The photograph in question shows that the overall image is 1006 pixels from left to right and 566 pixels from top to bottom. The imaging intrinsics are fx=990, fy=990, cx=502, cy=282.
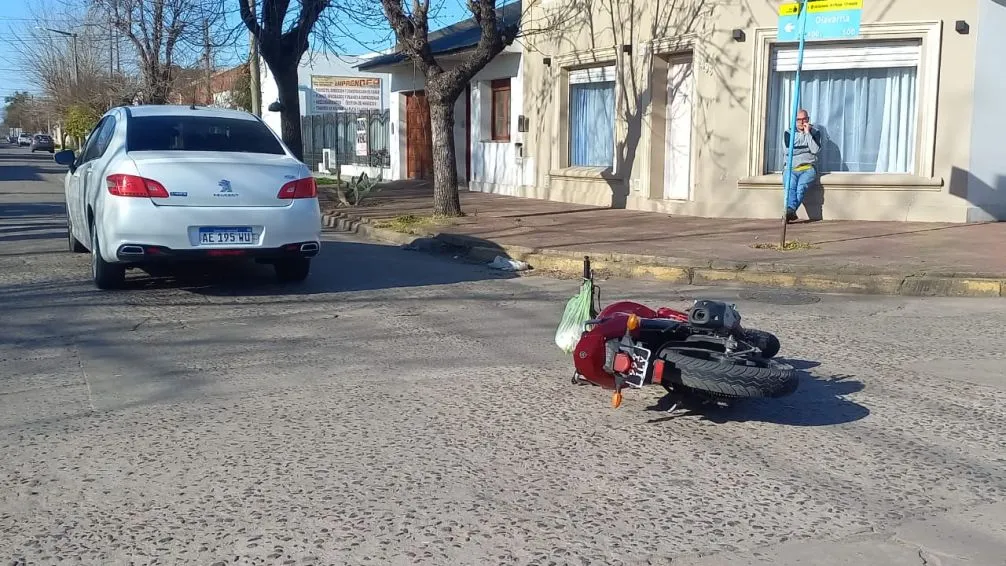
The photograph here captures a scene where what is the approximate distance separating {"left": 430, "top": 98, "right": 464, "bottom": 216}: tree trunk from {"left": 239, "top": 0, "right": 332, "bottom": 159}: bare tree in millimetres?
4584

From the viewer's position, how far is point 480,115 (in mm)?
21562

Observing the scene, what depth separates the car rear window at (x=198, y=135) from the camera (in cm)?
862

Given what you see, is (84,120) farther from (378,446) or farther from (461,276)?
(378,446)

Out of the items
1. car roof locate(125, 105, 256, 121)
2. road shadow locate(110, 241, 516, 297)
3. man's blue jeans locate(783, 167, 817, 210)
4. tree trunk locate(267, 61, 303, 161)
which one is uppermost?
tree trunk locate(267, 61, 303, 161)

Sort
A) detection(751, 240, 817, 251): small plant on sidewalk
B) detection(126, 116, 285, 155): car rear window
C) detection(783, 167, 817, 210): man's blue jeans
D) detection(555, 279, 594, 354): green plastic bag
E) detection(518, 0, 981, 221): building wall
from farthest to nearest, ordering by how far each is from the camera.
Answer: detection(783, 167, 817, 210): man's blue jeans < detection(518, 0, 981, 221): building wall < detection(751, 240, 817, 251): small plant on sidewalk < detection(126, 116, 285, 155): car rear window < detection(555, 279, 594, 354): green plastic bag

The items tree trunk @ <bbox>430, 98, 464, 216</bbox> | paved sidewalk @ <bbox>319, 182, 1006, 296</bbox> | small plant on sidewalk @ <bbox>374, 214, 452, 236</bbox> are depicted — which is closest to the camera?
paved sidewalk @ <bbox>319, 182, 1006, 296</bbox>

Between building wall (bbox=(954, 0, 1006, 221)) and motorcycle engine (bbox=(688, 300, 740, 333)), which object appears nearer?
motorcycle engine (bbox=(688, 300, 740, 333))

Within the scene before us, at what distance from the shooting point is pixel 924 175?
1352 centimetres

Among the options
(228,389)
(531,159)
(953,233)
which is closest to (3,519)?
(228,389)

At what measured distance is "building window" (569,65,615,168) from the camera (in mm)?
17281

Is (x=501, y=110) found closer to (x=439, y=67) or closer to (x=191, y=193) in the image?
(x=439, y=67)

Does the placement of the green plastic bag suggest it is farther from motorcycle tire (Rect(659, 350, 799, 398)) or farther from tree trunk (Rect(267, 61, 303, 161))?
tree trunk (Rect(267, 61, 303, 161))

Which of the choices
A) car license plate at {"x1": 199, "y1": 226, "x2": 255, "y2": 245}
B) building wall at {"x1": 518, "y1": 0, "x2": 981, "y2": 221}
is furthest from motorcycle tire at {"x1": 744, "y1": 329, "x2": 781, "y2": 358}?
building wall at {"x1": 518, "y1": 0, "x2": 981, "y2": 221}

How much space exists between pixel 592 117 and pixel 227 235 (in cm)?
1067
